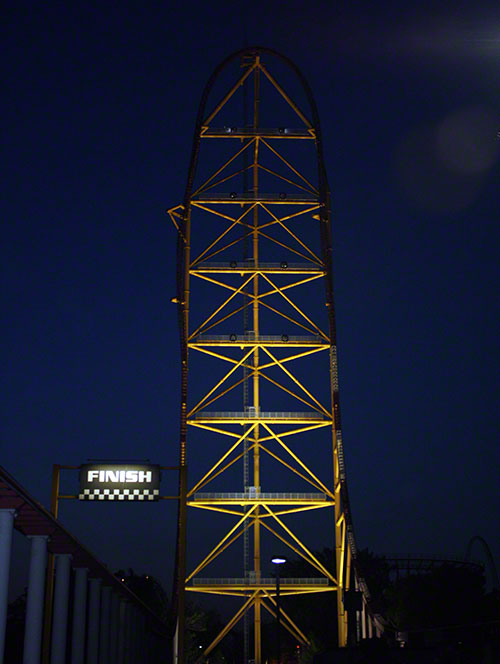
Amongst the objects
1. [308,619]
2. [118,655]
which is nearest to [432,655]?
[118,655]

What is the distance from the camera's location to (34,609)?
53.8 feet

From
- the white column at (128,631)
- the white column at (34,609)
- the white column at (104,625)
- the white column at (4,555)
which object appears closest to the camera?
the white column at (4,555)

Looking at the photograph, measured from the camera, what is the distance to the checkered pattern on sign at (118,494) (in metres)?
25.0

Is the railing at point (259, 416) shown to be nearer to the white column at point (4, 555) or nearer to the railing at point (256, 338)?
the railing at point (256, 338)

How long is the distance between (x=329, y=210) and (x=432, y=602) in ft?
85.2

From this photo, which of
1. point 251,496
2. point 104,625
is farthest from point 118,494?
point 251,496

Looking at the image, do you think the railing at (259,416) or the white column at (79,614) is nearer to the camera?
the white column at (79,614)

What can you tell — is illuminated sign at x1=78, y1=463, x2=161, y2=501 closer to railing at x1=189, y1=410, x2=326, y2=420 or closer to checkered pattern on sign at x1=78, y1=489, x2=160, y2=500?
checkered pattern on sign at x1=78, y1=489, x2=160, y2=500

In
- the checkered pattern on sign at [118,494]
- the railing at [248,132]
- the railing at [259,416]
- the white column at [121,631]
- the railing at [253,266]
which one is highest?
the railing at [248,132]

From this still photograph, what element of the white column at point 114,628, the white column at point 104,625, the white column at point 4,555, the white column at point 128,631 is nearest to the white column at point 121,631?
the white column at point 114,628

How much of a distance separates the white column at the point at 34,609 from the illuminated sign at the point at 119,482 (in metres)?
8.48

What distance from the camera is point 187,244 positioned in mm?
42906

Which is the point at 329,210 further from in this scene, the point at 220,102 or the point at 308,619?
the point at 308,619

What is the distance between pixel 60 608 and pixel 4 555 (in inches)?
266
